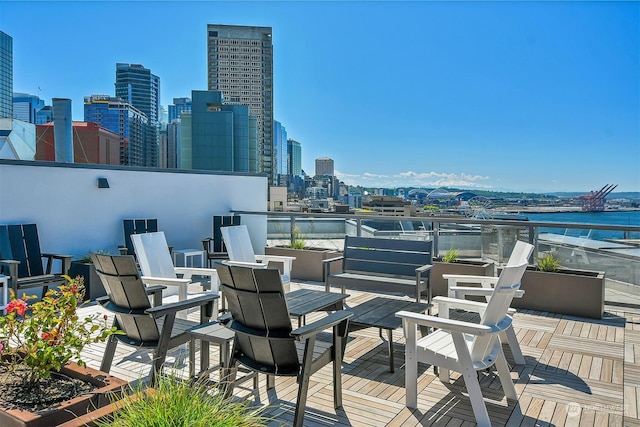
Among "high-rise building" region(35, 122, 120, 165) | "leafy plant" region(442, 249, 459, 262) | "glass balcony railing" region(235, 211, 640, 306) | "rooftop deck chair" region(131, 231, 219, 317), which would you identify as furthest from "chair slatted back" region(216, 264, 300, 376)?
"high-rise building" region(35, 122, 120, 165)

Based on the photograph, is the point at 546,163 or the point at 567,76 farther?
the point at 546,163

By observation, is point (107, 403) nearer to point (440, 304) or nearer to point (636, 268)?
point (440, 304)

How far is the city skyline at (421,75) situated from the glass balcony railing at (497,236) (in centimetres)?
840

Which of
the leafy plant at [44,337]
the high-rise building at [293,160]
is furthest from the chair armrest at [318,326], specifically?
the high-rise building at [293,160]

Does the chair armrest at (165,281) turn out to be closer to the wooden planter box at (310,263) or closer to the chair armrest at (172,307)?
the chair armrest at (172,307)

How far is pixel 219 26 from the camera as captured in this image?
3455 inches

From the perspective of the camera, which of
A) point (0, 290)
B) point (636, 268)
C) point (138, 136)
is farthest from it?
point (138, 136)

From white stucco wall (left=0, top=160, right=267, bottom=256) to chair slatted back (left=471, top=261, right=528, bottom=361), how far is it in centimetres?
558

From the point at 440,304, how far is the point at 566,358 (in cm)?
142

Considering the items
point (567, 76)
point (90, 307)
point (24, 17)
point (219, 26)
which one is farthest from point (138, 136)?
point (219, 26)

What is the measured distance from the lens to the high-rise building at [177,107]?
62078 millimetres

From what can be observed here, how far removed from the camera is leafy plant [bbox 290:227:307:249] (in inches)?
292

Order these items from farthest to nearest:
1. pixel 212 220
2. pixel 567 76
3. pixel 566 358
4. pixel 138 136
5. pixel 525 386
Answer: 1. pixel 567 76
2. pixel 138 136
3. pixel 212 220
4. pixel 566 358
5. pixel 525 386

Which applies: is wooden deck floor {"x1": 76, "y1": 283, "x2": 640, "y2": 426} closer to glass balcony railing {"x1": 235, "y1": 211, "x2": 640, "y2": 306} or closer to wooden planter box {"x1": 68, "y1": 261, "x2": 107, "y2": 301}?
glass balcony railing {"x1": 235, "y1": 211, "x2": 640, "y2": 306}
